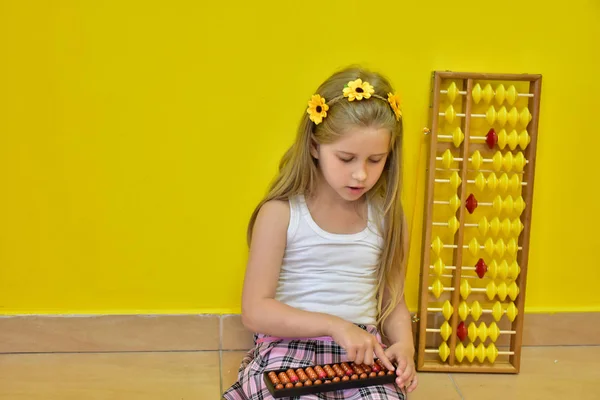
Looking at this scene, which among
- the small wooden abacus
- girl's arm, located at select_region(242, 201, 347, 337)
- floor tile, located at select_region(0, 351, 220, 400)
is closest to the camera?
the small wooden abacus

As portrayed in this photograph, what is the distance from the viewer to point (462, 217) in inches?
70.3

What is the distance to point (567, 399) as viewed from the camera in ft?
5.57

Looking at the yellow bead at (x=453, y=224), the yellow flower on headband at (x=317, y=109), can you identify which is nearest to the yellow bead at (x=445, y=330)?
the yellow bead at (x=453, y=224)

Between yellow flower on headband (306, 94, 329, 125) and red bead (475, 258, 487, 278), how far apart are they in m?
0.65

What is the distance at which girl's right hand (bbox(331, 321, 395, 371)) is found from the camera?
1.33 meters

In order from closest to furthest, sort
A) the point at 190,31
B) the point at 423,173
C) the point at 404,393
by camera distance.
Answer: the point at 404,393, the point at 190,31, the point at 423,173

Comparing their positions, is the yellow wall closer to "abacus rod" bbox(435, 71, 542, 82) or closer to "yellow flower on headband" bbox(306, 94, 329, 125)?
"abacus rod" bbox(435, 71, 542, 82)

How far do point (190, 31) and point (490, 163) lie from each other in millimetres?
756

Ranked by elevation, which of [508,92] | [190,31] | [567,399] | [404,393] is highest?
[190,31]

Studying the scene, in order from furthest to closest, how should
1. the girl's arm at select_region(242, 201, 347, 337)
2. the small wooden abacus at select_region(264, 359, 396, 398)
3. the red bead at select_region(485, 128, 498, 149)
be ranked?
the red bead at select_region(485, 128, 498, 149), the girl's arm at select_region(242, 201, 347, 337), the small wooden abacus at select_region(264, 359, 396, 398)

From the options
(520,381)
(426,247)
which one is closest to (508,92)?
(426,247)

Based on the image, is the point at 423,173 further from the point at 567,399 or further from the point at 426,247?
the point at 567,399

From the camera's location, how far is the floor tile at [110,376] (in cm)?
165

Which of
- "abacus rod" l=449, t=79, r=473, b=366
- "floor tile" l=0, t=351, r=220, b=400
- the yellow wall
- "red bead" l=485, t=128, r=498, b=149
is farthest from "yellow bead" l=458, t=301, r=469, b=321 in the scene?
"floor tile" l=0, t=351, r=220, b=400
